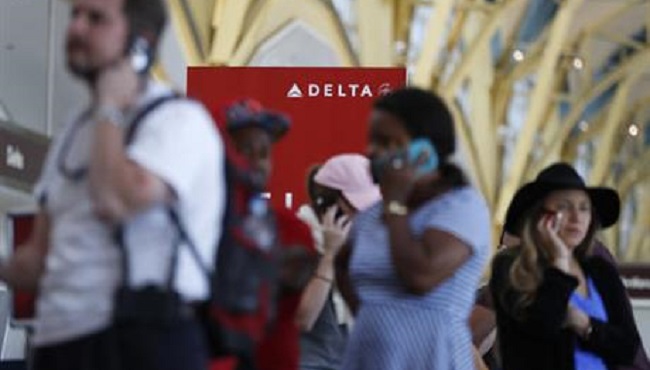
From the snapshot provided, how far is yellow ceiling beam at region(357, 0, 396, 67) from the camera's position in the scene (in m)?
21.9

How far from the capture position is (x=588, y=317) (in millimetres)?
6816

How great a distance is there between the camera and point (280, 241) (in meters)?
5.83

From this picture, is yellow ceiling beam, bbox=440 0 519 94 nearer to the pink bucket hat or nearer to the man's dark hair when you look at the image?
the pink bucket hat

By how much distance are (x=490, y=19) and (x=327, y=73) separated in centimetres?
1649

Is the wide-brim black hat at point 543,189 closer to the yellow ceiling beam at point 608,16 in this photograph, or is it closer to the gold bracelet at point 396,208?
the gold bracelet at point 396,208

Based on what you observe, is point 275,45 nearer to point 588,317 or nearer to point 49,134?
point 49,134

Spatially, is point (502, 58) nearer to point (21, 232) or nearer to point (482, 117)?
point (482, 117)

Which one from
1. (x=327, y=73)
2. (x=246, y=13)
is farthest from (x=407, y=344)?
(x=246, y=13)

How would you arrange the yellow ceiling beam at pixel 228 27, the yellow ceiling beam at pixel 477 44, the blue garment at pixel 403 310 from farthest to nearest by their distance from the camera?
the yellow ceiling beam at pixel 477 44 < the yellow ceiling beam at pixel 228 27 < the blue garment at pixel 403 310

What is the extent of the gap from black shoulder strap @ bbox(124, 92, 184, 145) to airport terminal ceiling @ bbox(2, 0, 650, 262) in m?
11.1

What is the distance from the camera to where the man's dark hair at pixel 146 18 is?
4.61 m

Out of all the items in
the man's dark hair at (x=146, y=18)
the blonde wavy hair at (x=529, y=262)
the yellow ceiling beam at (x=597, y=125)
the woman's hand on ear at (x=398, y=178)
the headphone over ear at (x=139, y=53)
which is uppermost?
the yellow ceiling beam at (x=597, y=125)

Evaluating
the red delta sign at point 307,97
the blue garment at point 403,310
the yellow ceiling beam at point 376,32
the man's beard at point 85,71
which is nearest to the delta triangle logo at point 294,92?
the red delta sign at point 307,97

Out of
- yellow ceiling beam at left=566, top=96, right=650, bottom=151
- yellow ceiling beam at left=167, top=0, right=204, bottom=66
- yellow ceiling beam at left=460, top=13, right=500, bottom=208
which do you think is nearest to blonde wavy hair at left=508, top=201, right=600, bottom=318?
yellow ceiling beam at left=167, top=0, right=204, bottom=66
